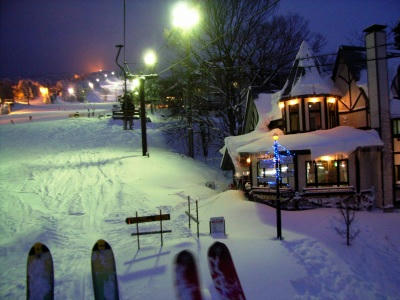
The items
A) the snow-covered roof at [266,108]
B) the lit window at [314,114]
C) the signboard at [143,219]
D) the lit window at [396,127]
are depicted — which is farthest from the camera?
the snow-covered roof at [266,108]

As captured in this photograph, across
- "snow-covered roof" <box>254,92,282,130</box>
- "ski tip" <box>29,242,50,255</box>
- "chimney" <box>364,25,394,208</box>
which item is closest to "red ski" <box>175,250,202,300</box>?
"ski tip" <box>29,242,50,255</box>

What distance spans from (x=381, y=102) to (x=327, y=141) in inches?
130

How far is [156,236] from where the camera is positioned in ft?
40.8

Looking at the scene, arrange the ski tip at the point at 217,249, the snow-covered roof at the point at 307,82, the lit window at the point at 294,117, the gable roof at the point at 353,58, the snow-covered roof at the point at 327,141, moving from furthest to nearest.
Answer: the lit window at the point at 294,117
the snow-covered roof at the point at 307,82
the gable roof at the point at 353,58
the snow-covered roof at the point at 327,141
the ski tip at the point at 217,249

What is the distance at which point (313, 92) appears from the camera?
1827 cm

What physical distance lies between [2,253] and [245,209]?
10.2 meters

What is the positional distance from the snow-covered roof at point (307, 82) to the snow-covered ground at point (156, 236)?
671 cm

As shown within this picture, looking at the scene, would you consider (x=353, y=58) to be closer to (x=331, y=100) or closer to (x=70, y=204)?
(x=331, y=100)

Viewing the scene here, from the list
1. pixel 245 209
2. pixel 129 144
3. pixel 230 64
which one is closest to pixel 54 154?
pixel 129 144

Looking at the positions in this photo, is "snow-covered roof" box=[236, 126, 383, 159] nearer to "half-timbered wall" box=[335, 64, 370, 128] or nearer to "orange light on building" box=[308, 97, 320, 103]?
"half-timbered wall" box=[335, 64, 370, 128]

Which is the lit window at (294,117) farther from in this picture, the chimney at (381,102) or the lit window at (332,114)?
the chimney at (381,102)

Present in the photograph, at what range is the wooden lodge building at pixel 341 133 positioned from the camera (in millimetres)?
16203

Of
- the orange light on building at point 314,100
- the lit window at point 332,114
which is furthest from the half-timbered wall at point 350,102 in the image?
the orange light on building at point 314,100

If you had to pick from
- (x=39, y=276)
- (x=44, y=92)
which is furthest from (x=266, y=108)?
(x=44, y=92)
